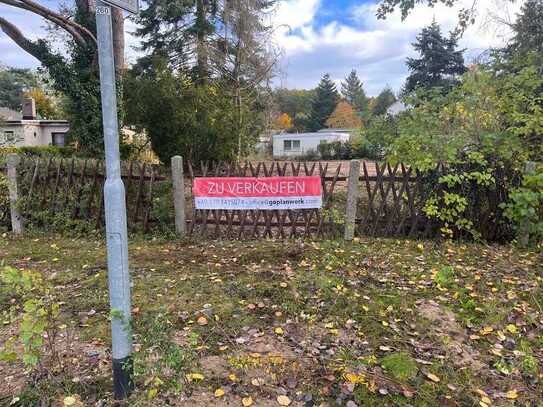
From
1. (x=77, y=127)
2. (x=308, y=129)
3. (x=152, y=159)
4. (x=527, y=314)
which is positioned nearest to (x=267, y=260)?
(x=527, y=314)

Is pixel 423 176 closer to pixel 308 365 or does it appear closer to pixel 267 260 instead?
pixel 267 260

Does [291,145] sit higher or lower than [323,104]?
lower

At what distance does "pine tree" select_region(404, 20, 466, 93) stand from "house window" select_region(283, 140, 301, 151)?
11111 mm

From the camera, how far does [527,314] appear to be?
3447 millimetres

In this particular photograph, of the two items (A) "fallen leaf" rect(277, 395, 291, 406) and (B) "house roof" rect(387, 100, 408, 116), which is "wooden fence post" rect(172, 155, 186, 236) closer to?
(A) "fallen leaf" rect(277, 395, 291, 406)

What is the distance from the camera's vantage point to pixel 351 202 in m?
5.92

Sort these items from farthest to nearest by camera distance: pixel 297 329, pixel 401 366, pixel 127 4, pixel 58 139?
pixel 58 139 → pixel 297 329 → pixel 401 366 → pixel 127 4

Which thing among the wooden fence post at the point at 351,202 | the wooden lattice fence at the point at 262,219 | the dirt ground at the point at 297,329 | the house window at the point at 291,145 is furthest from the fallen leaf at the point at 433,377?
the house window at the point at 291,145

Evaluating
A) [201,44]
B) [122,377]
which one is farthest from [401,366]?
[201,44]

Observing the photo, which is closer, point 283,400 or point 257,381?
point 283,400

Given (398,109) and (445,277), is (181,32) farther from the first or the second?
(398,109)

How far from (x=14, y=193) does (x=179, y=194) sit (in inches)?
116

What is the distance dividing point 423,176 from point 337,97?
185 feet

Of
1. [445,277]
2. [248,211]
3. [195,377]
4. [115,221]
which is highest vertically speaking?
[115,221]
